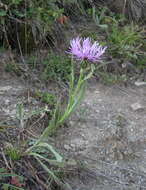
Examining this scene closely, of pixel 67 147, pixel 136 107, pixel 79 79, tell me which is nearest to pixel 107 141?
pixel 67 147

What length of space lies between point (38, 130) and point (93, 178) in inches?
18.8

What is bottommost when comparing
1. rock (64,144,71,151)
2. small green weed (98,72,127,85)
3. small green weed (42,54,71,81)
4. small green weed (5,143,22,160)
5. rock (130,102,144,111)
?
rock (64,144,71,151)

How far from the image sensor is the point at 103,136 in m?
2.86

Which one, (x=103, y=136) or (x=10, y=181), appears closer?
(x=10, y=181)

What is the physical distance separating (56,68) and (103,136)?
769mm

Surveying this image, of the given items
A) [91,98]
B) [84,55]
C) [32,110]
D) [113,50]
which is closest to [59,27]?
[113,50]

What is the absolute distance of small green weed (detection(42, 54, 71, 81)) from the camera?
328 centimetres

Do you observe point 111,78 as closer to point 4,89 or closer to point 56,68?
point 56,68

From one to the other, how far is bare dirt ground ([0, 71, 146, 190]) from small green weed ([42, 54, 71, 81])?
0.67 ft

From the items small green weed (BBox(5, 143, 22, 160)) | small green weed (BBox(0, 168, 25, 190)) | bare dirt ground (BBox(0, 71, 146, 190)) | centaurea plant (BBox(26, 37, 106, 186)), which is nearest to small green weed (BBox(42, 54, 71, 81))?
bare dirt ground (BBox(0, 71, 146, 190))

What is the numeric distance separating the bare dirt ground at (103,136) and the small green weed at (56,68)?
20 cm

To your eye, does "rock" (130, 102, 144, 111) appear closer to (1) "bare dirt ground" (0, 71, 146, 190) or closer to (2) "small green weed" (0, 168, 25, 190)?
(1) "bare dirt ground" (0, 71, 146, 190)

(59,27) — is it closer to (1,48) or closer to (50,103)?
(1,48)

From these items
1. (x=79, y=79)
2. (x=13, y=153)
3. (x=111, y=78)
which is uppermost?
(x=79, y=79)
